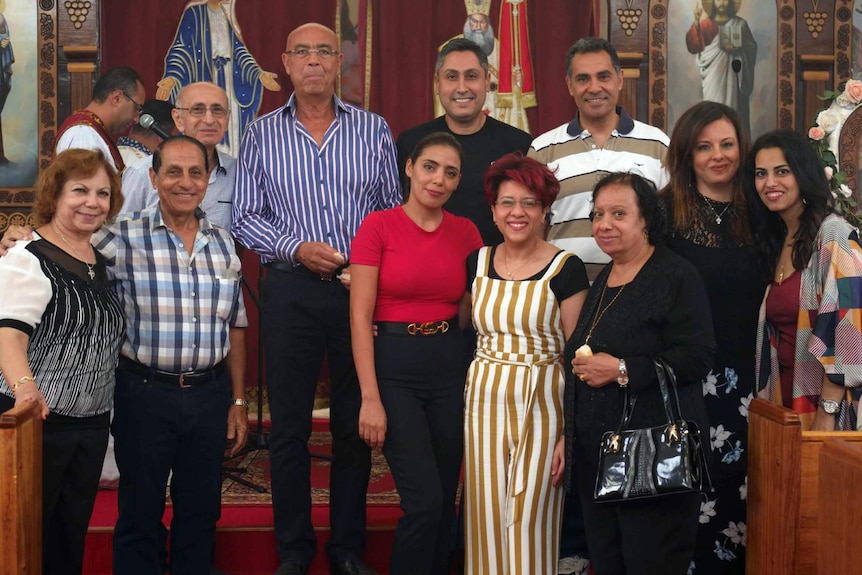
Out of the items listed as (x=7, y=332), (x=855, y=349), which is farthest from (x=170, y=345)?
(x=855, y=349)

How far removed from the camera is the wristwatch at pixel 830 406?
9.57 ft

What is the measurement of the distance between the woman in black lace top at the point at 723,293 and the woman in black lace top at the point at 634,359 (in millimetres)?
344

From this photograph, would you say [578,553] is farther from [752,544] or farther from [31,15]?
[31,15]

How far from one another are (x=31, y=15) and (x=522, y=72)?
114 inches

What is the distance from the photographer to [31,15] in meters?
5.62

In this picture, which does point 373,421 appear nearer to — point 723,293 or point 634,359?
point 634,359

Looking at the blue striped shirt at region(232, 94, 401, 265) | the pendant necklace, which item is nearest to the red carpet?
the blue striped shirt at region(232, 94, 401, 265)

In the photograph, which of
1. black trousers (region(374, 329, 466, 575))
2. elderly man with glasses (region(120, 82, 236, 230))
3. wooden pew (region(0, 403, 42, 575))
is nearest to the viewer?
wooden pew (region(0, 403, 42, 575))

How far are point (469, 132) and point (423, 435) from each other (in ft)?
3.89

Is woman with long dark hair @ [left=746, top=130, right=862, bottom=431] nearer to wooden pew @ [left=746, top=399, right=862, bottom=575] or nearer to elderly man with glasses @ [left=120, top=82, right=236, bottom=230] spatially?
wooden pew @ [left=746, top=399, right=862, bottom=575]

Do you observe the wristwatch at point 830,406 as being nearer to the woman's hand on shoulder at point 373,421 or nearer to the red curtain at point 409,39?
the woman's hand on shoulder at point 373,421

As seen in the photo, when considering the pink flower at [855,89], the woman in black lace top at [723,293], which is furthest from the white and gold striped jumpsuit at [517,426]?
the pink flower at [855,89]

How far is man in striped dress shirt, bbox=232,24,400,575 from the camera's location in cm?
329

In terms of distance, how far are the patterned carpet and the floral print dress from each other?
1310 mm
